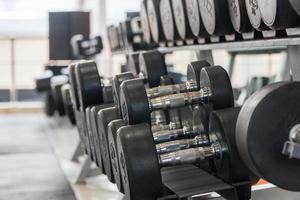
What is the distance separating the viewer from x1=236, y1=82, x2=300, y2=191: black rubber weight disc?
976 millimetres

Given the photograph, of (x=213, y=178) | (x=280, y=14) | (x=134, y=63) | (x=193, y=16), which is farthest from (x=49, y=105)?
(x=280, y=14)

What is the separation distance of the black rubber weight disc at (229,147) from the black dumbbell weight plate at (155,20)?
105cm

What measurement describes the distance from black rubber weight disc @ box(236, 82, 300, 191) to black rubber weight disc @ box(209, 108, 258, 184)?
0.70ft

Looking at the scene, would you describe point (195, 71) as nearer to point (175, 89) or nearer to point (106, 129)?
point (175, 89)

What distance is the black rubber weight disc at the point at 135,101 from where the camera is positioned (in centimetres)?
135

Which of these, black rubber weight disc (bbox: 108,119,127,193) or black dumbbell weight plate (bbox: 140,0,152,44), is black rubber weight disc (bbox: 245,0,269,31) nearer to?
black rubber weight disc (bbox: 108,119,127,193)

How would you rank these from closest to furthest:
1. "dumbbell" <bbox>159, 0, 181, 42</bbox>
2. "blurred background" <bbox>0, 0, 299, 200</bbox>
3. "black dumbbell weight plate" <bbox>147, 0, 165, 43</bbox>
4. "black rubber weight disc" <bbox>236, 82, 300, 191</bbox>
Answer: "black rubber weight disc" <bbox>236, 82, 300, 191</bbox> → "dumbbell" <bbox>159, 0, 181, 42</bbox> → "black dumbbell weight plate" <bbox>147, 0, 165, 43</bbox> → "blurred background" <bbox>0, 0, 299, 200</bbox>

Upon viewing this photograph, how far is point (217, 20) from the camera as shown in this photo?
153cm

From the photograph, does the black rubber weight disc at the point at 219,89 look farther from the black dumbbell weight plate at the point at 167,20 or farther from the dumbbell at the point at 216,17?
the black dumbbell weight plate at the point at 167,20

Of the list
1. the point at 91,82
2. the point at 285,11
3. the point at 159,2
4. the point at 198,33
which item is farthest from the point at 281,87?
the point at 159,2

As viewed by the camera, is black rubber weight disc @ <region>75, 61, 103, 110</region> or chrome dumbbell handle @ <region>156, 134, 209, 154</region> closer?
chrome dumbbell handle @ <region>156, 134, 209, 154</region>

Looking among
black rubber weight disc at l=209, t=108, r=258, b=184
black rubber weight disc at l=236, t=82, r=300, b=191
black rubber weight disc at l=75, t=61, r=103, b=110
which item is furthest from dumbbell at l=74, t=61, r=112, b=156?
black rubber weight disc at l=236, t=82, r=300, b=191

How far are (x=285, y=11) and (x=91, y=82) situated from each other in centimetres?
101

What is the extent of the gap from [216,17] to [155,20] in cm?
80
